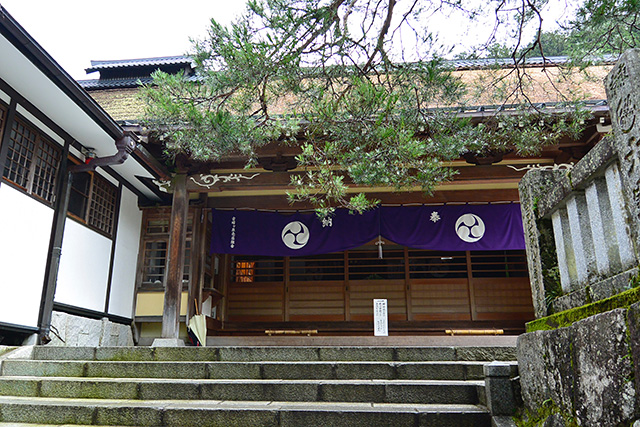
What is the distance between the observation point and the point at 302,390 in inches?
184

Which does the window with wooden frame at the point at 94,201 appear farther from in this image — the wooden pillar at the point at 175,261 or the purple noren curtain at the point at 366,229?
the purple noren curtain at the point at 366,229

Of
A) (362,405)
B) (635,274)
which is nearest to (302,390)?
(362,405)

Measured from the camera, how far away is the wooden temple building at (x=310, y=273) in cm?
1004

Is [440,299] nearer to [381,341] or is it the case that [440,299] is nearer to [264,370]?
[381,341]

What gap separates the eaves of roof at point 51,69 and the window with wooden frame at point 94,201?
156cm

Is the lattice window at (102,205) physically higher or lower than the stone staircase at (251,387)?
higher

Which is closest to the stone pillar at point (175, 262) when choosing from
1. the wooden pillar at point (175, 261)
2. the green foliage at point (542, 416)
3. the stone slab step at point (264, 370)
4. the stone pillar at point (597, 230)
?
the wooden pillar at point (175, 261)

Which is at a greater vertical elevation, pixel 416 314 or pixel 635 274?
pixel 416 314

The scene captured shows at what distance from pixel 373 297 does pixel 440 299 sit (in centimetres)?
153

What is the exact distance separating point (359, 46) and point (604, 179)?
3.50 metres

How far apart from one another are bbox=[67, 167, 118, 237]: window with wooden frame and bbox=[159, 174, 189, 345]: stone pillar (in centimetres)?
155

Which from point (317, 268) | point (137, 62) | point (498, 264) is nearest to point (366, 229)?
→ point (317, 268)

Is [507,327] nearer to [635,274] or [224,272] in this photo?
[224,272]

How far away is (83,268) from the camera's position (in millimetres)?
8961
